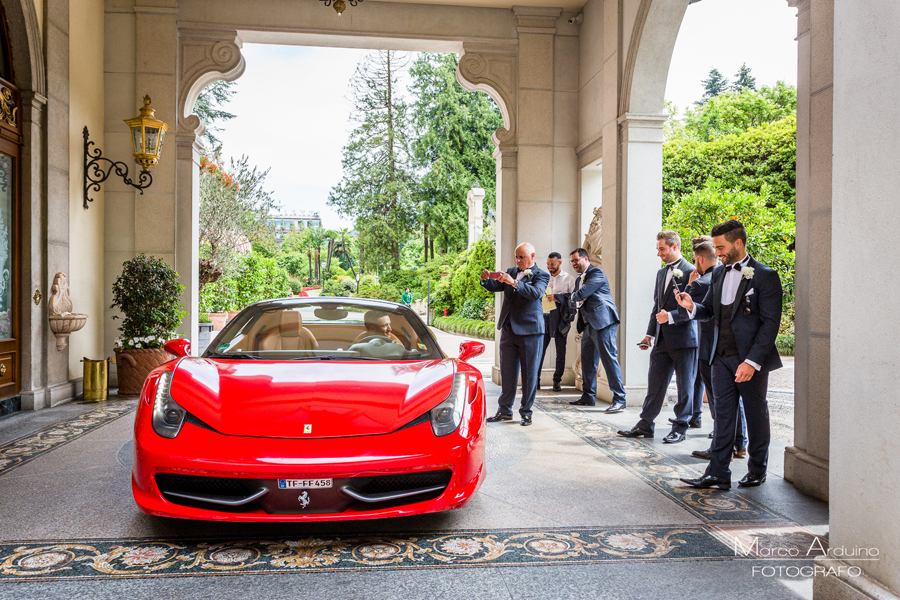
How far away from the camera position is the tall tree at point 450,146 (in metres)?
36.2

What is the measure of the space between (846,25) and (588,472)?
3144 mm

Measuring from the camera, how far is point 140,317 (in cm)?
796

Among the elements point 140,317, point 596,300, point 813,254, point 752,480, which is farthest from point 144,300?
point 813,254

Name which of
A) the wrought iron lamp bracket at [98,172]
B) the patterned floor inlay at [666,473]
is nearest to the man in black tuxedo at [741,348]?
the patterned floor inlay at [666,473]

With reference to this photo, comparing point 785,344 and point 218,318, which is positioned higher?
point 218,318

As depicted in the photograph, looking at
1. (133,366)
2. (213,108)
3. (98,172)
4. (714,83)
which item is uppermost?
(714,83)

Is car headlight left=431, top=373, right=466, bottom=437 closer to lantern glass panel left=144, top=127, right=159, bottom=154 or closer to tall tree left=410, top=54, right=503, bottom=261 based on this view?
lantern glass panel left=144, top=127, right=159, bottom=154

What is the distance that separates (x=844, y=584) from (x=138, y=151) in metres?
8.53

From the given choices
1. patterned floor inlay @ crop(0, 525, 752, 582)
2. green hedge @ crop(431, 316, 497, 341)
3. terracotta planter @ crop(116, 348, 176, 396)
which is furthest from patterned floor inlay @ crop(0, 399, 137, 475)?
green hedge @ crop(431, 316, 497, 341)

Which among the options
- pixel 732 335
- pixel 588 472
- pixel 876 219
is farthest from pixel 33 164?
pixel 876 219

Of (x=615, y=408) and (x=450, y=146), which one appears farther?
(x=450, y=146)

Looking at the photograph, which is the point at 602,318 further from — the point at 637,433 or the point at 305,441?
the point at 305,441

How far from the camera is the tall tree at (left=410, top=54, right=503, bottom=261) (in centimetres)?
3625

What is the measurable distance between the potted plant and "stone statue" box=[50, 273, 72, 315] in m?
0.55
